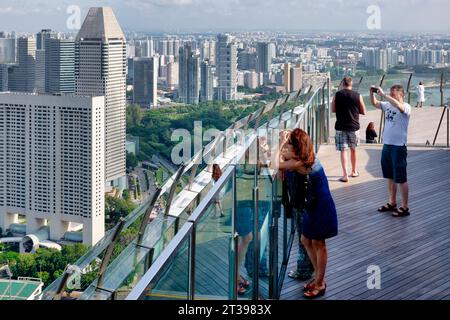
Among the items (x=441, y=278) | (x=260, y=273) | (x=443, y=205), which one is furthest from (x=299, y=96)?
(x=260, y=273)

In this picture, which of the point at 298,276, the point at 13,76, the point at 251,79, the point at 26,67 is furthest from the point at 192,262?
the point at 26,67

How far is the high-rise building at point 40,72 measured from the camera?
201 feet

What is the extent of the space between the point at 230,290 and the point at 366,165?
5013 millimetres

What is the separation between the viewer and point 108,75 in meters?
61.2

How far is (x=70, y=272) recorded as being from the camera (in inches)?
74.6

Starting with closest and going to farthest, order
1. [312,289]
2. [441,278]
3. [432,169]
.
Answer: [312,289], [441,278], [432,169]

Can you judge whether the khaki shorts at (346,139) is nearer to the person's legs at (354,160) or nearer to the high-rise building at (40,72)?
the person's legs at (354,160)

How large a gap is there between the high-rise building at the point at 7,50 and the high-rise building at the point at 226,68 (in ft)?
60.7

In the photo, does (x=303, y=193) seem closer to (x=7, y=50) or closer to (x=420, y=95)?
(x=420, y=95)

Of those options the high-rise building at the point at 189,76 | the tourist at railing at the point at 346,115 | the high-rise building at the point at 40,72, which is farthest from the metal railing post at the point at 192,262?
the high-rise building at the point at 40,72

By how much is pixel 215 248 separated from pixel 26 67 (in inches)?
2536
